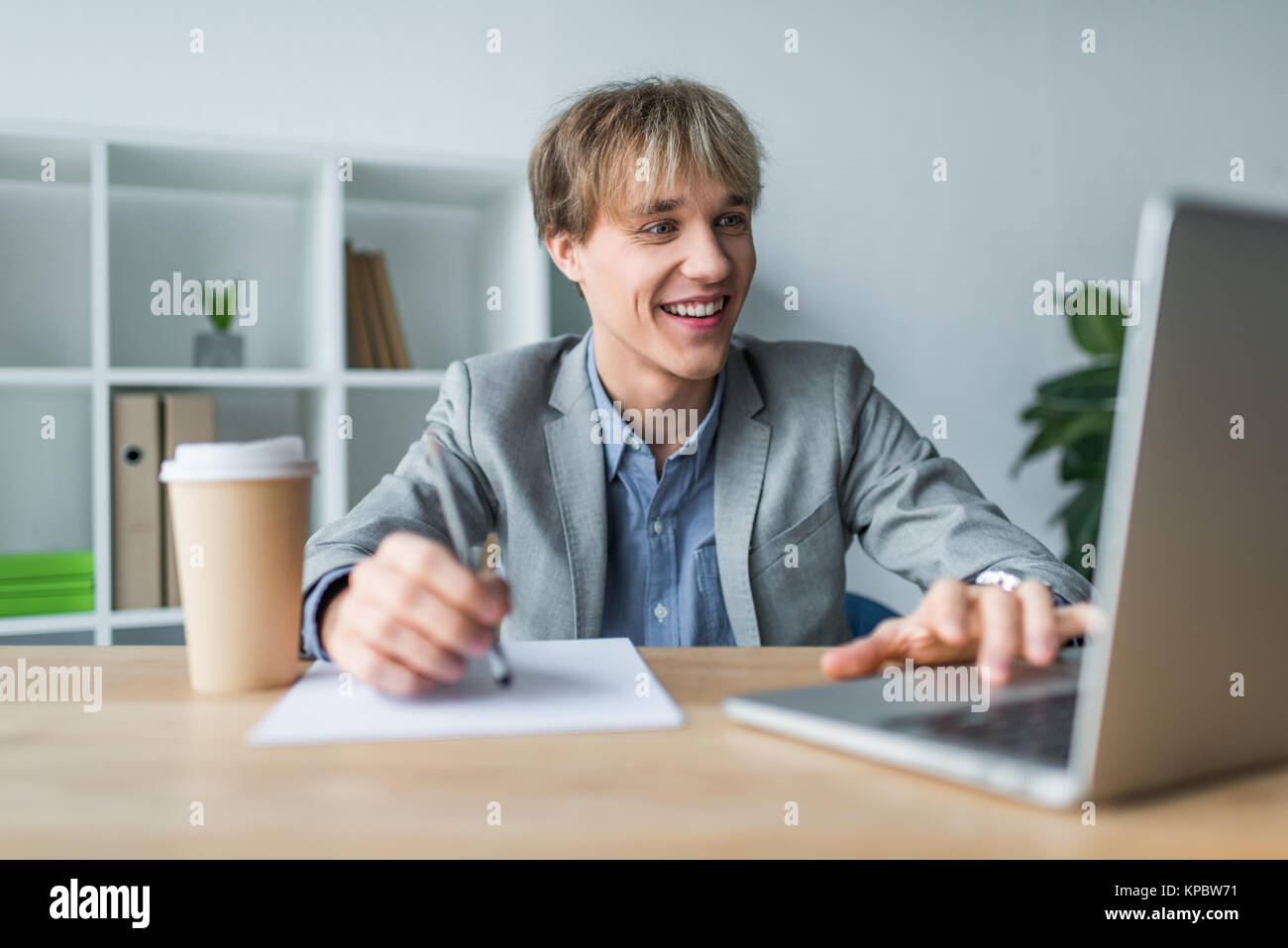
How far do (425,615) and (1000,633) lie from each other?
1.25 feet

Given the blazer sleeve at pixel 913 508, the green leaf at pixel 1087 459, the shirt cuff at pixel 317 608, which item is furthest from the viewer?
the green leaf at pixel 1087 459

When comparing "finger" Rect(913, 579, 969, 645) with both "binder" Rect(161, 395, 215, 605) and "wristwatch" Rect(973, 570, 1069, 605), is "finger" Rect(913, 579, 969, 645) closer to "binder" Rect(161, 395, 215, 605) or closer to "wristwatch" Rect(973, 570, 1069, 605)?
"wristwatch" Rect(973, 570, 1069, 605)

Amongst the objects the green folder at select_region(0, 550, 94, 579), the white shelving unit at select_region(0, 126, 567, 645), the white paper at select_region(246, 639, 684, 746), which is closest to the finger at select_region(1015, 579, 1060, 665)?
the white paper at select_region(246, 639, 684, 746)

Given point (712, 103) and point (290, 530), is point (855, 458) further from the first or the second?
point (290, 530)

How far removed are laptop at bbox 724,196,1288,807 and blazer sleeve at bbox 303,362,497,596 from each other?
1.92 feet

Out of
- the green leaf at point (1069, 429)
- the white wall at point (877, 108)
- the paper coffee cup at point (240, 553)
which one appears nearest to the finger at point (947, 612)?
the paper coffee cup at point (240, 553)

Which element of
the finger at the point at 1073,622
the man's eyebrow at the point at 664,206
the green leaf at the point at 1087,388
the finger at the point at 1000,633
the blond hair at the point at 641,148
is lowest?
the finger at the point at 1073,622

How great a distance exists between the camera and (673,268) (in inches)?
59.7

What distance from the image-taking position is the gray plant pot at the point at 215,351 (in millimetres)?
2197

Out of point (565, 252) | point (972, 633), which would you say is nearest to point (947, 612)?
point (972, 633)

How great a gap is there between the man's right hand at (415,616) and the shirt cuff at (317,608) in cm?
18

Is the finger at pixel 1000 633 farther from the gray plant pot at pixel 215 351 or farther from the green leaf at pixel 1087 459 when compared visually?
the green leaf at pixel 1087 459

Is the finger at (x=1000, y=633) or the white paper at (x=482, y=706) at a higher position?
the finger at (x=1000, y=633)
